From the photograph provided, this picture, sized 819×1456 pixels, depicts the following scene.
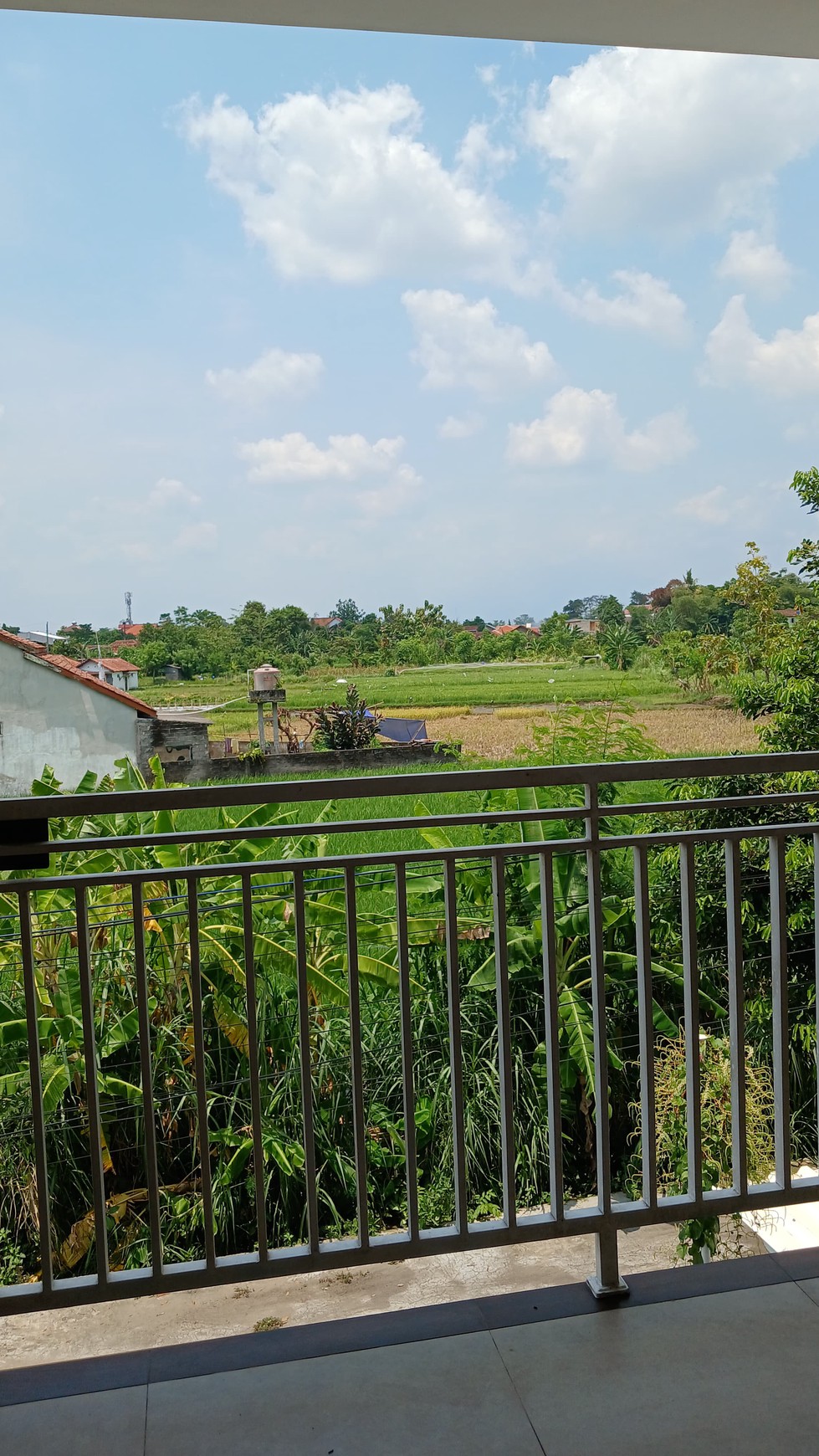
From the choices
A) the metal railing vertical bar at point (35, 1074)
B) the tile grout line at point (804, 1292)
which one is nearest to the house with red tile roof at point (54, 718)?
the metal railing vertical bar at point (35, 1074)

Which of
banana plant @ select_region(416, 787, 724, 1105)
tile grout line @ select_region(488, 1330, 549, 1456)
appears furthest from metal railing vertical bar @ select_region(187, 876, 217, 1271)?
banana plant @ select_region(416, 787, 724, 1105)

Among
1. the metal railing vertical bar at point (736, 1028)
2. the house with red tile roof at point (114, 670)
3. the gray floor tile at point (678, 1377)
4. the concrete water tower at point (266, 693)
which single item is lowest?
the gray floor tile at point (678, 1377)

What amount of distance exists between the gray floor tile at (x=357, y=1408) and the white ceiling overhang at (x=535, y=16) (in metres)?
2.27

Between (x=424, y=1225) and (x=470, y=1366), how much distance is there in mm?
1939

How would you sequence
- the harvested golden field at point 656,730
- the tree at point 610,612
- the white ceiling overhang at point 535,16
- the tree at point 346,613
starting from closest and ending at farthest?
1. the white ceiling overhang at point 535,16
2. the harvested golden field at point 656,730
3. the tree at point 610,612
4. the tree at point 346,613

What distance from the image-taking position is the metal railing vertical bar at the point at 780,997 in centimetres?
169

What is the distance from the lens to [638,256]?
23.3ft

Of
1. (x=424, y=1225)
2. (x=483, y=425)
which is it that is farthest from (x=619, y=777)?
(x=483, y=425)

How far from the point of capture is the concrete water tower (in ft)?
18.9

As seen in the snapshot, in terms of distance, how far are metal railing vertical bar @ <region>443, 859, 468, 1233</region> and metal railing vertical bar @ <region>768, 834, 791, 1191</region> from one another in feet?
1.75

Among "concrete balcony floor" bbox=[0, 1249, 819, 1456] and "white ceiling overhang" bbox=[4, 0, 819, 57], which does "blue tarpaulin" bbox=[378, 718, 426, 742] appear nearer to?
"white ceiling overhang" bbox=[4, 0, 819, 57]

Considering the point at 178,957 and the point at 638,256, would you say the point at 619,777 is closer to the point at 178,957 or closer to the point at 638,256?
the point at 178,957

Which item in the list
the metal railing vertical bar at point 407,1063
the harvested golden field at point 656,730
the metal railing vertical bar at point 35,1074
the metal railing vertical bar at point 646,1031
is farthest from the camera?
the harvested golden field at point 656,730

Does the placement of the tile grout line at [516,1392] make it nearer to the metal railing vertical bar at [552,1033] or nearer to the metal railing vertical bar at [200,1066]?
the metal railing vertical bar at [552,1033]
